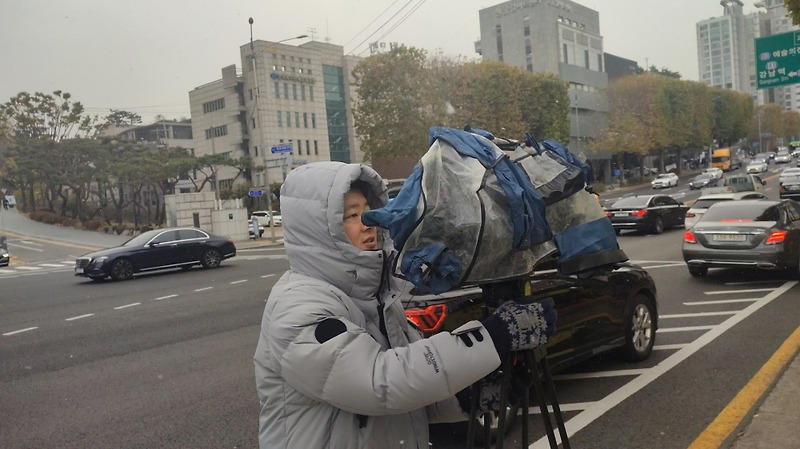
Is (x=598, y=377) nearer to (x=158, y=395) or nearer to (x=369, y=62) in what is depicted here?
(x=158, y=395)

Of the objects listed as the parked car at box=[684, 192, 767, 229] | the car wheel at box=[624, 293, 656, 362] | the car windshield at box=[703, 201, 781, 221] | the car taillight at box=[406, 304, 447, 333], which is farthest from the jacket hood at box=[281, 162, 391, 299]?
the parked car at box=[684, 192, 767, 229]

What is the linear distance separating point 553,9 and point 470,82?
30092mm

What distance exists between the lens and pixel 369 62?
135ft

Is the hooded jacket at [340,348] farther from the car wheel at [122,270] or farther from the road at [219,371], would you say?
the car wheel at [122,270]

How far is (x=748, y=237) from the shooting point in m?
11.3

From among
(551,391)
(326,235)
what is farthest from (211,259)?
(326,235)

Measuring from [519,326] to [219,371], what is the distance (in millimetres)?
5976

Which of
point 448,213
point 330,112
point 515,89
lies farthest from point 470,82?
point 448,213

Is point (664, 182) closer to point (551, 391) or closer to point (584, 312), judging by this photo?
point (584, 312)

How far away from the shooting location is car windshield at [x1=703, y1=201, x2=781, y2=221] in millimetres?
11500

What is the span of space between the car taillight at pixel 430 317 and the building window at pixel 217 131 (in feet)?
212

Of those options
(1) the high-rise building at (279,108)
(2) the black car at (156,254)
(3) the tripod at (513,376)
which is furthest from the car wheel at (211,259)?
(1) the high-rise building at (279,108)

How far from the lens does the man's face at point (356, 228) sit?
2.11 m

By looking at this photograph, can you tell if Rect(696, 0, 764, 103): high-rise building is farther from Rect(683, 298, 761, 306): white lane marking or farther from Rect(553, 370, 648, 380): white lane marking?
Rect(553, 370, 648, 380): white lane marking
